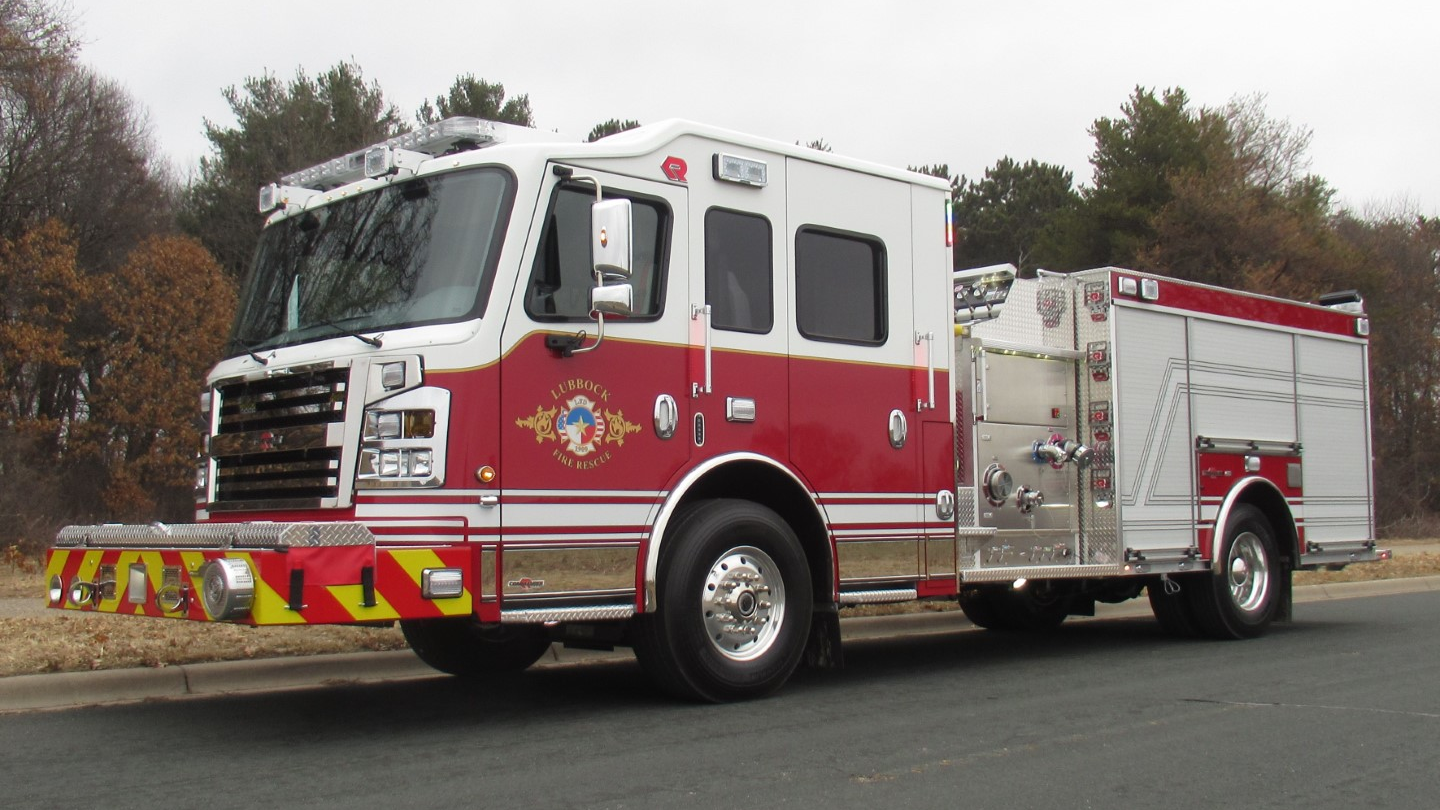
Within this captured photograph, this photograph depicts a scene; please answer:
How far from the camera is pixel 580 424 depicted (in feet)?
22.1

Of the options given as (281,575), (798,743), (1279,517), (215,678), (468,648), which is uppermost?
(1279,517)

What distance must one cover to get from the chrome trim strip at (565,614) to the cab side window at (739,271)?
1645mm

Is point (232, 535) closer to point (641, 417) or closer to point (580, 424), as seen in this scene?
point (580, 424)

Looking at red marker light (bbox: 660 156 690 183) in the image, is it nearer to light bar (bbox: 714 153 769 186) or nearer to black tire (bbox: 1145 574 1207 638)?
light bar (bbox: 714 153 769 186)

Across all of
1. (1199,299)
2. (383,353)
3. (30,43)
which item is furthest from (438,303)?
(30,43)

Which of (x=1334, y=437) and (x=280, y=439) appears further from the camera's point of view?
(x=1334, y=437)

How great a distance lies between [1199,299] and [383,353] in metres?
6.60

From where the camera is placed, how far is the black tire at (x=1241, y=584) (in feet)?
34.2

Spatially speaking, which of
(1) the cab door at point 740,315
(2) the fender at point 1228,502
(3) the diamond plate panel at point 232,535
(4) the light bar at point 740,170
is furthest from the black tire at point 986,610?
(3) the diamond plate panel at point 232,535

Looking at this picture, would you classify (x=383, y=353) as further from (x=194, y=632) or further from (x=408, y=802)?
(x=194, y=632)

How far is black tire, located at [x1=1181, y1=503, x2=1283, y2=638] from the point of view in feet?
A: 34.2

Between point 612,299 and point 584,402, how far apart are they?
57 centimetres

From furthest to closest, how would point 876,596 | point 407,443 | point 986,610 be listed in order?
point 986,610, point 876,596, point 407,443

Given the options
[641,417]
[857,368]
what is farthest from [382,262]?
[857,368]
